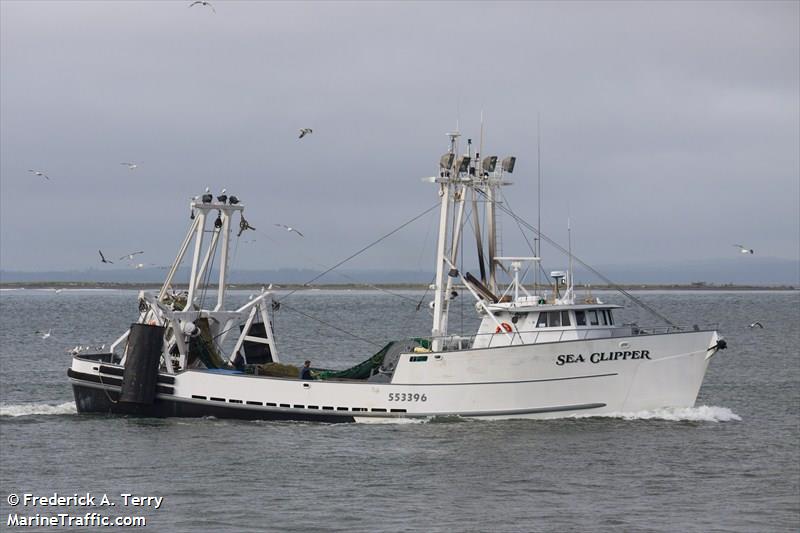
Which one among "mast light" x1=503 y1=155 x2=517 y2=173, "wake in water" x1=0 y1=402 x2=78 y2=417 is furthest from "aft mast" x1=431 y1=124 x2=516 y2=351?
"wake in water" x1=0 y1=402 x2=78 y2=417

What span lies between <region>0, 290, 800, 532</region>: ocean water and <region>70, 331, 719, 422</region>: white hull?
0.44m

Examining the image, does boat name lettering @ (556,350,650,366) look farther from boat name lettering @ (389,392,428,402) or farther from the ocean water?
boat name lettering @ (389,392,428,402)

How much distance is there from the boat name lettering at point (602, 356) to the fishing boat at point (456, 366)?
3 cm

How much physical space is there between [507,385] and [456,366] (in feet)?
4.77

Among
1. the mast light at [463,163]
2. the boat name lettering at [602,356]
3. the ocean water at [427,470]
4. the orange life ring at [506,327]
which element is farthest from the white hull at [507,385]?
the mast light at [463,163]

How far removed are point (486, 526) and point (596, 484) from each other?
425 cm

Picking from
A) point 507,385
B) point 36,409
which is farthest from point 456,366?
point 36,409

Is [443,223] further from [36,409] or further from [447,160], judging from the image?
[36,409]

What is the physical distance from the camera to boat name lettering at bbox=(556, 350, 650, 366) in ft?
106

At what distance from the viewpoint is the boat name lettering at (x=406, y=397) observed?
3297 cm

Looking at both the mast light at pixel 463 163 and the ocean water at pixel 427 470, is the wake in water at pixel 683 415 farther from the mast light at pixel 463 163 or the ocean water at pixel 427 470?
the mast light at pixel 463 163

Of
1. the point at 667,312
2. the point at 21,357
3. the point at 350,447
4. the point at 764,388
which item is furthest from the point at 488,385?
the point at 667,312

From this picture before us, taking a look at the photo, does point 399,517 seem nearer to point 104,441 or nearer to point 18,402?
point 104,441

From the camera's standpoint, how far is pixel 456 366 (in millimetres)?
32438
